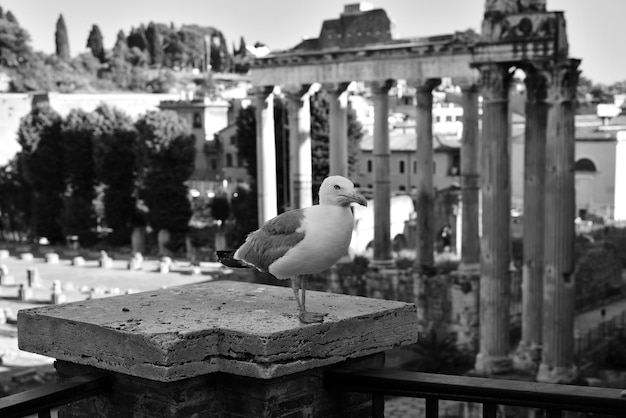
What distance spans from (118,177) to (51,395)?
45.0m

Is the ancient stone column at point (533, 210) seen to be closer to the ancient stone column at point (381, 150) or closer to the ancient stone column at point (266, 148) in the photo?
the ancient stone column at point (381, 150)

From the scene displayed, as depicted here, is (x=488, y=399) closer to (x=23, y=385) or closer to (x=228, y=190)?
(x=23, y=385)

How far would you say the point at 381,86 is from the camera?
2439 cm

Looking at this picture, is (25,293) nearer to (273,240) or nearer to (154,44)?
(273,240)

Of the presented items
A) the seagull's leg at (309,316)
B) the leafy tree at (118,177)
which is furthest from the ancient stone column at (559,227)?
the leafy tree at (118,177)

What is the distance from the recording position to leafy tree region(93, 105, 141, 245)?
47.5 metres

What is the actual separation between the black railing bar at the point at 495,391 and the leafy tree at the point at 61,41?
9826cm

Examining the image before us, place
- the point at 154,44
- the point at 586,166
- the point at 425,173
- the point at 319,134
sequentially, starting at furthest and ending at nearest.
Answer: the point at 154,44, the point at 586,166, the point at 319,134, the point at 425,173

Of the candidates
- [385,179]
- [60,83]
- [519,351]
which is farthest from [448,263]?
[60,83]

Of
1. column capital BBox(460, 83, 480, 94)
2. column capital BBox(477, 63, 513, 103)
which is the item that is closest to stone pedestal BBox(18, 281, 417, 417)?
column capital BBox(477, 63, 513, 103)

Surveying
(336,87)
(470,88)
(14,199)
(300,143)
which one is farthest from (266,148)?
(14,199)

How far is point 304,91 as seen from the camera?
25.6 m

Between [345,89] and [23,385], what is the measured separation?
32.8 ft

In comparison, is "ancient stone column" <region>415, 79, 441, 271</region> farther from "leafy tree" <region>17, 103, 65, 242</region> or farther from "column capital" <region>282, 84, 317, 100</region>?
"leafy tree" <region>17, 103, 65, 242</region>
